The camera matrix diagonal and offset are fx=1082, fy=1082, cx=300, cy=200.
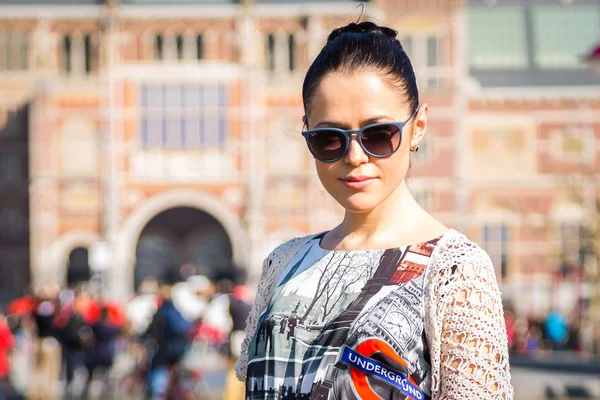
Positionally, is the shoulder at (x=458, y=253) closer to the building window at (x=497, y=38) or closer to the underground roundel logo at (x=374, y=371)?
the underground roundel logo at (x=374, y=371)

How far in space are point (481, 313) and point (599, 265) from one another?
724 inches

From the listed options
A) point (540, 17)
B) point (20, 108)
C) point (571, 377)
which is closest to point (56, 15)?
point (20, 108)

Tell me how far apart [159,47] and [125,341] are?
44.4 ft

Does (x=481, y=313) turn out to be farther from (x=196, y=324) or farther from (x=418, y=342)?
(x=196, y=324)

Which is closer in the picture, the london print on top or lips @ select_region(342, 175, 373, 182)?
the london print on top

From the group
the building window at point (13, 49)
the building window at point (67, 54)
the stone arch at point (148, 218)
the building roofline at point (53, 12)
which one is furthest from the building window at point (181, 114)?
the building window at point (13, 49)

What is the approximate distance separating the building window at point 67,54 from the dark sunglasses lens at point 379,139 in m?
27.2

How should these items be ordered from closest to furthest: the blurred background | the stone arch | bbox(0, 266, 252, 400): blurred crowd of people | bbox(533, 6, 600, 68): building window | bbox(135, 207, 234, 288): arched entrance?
bbox(0, 266, 252, 400): blurred crowd of people → the stone arch → the blurred background → bbox(135, 207, 234, 288): arched entrance → bbox(533, 6, 600, 68): building window

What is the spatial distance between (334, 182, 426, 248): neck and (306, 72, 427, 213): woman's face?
0.02 m

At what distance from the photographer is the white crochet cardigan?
1.82 metres

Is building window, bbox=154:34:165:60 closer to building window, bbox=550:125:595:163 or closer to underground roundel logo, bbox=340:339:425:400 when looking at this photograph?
building window, bbox=550:125:595:163

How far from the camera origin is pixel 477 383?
1.82 meters

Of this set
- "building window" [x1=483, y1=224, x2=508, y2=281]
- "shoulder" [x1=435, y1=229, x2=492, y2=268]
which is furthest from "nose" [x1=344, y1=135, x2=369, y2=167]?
"building window" [x1=483, y1=224, x2=508, y2=281]

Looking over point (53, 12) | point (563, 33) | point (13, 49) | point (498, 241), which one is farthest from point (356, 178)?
point (563, 33)
